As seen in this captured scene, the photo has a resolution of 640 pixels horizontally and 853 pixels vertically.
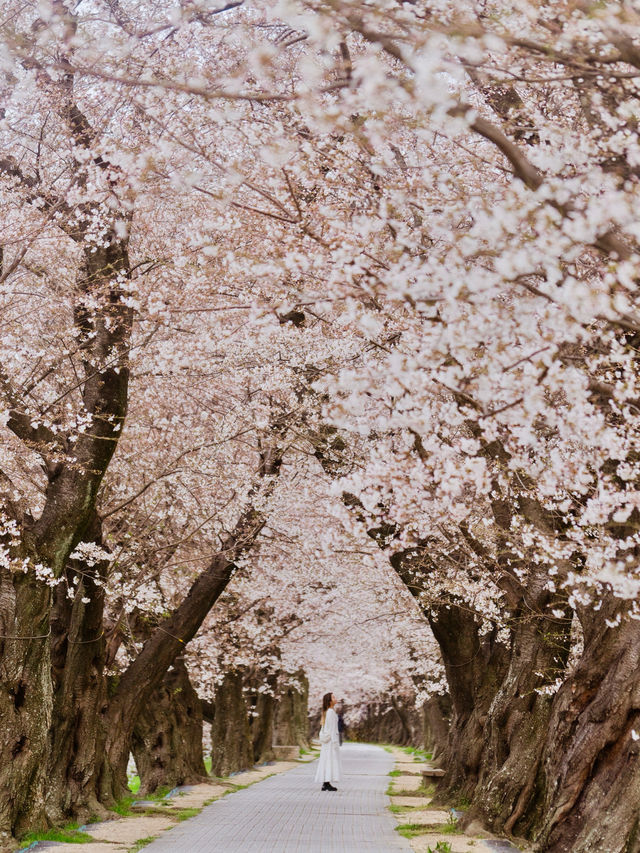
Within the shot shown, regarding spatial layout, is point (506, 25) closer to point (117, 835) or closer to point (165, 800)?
point (117, 835)

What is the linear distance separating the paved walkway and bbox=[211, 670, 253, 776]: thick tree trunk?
4739 mm

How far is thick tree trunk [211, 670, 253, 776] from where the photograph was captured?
26969mm

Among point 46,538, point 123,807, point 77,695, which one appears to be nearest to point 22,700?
point 46,538

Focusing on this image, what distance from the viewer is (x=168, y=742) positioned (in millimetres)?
21859

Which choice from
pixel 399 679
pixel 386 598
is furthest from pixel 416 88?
pixel 399 679

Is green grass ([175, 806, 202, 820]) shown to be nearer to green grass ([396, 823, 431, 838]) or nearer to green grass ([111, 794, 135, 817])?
green grass ([111, 794, 135, 817])

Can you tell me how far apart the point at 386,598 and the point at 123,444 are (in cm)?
1258

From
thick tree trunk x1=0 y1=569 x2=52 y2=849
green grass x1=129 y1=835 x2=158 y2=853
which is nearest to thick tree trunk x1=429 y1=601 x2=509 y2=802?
green grass x1=129 y1=835 x2=158 y2=853

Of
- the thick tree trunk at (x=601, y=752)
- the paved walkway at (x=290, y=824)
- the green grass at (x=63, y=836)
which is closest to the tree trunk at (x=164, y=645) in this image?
the paved walkway at (x=290, y=824)

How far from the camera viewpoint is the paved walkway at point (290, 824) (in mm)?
11703

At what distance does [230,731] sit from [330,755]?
8132 millimetres

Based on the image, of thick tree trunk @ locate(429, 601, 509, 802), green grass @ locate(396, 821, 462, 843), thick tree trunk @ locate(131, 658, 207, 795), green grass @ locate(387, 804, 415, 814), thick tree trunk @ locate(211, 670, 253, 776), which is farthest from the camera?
thick tree trunk @ locate(211, 670, 253, 776)

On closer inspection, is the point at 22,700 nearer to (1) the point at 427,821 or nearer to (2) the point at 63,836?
(2) the point at 63,836

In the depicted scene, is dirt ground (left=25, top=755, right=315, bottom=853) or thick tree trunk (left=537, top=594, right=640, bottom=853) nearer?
thick tree trunk (left=537, top=594, right=640, bottom=853)
